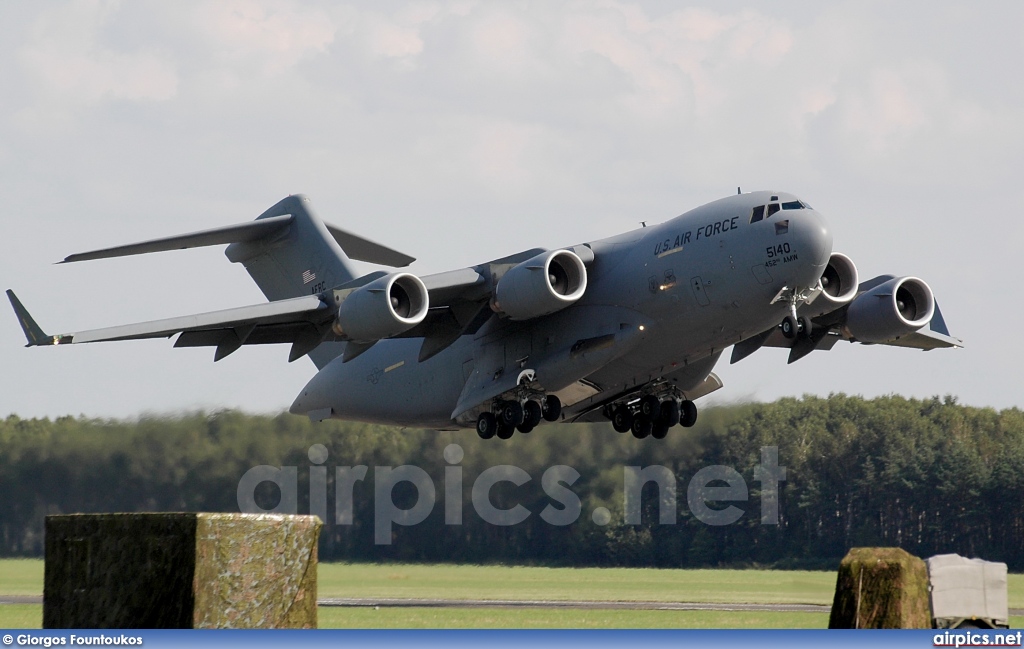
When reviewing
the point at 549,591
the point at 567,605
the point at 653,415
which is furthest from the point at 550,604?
→ the point at 653,415

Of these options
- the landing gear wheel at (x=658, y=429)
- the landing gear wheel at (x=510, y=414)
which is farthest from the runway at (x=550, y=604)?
the landing gear wheel at (x=510, y=414)

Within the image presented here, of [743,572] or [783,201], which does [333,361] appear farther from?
[743,572]

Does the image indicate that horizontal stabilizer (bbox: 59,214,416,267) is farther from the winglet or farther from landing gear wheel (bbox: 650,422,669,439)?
landing gear wheel (bbox: 650,422,669,439)

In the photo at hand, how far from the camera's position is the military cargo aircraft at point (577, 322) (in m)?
15.5

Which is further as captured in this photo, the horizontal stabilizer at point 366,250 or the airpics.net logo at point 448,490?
the airpics.net logo at point 448,490

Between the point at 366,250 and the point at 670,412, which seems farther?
the point at 366,250

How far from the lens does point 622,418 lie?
19.7 m

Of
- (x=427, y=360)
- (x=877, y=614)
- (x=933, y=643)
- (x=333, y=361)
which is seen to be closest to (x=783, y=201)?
(x=427, y=360)

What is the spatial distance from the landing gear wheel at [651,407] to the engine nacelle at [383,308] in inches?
202

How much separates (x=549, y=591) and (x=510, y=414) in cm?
559

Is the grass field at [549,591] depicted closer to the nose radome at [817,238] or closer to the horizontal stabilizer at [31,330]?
the horizontal stabilizer at [31,330]

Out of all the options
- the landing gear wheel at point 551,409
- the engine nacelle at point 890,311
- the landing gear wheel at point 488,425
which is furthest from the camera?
the landing gear wheel at point 488,425

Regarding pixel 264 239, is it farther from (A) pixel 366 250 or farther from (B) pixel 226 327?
(B) pixel 226 327

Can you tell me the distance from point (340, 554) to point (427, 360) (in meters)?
6.09
